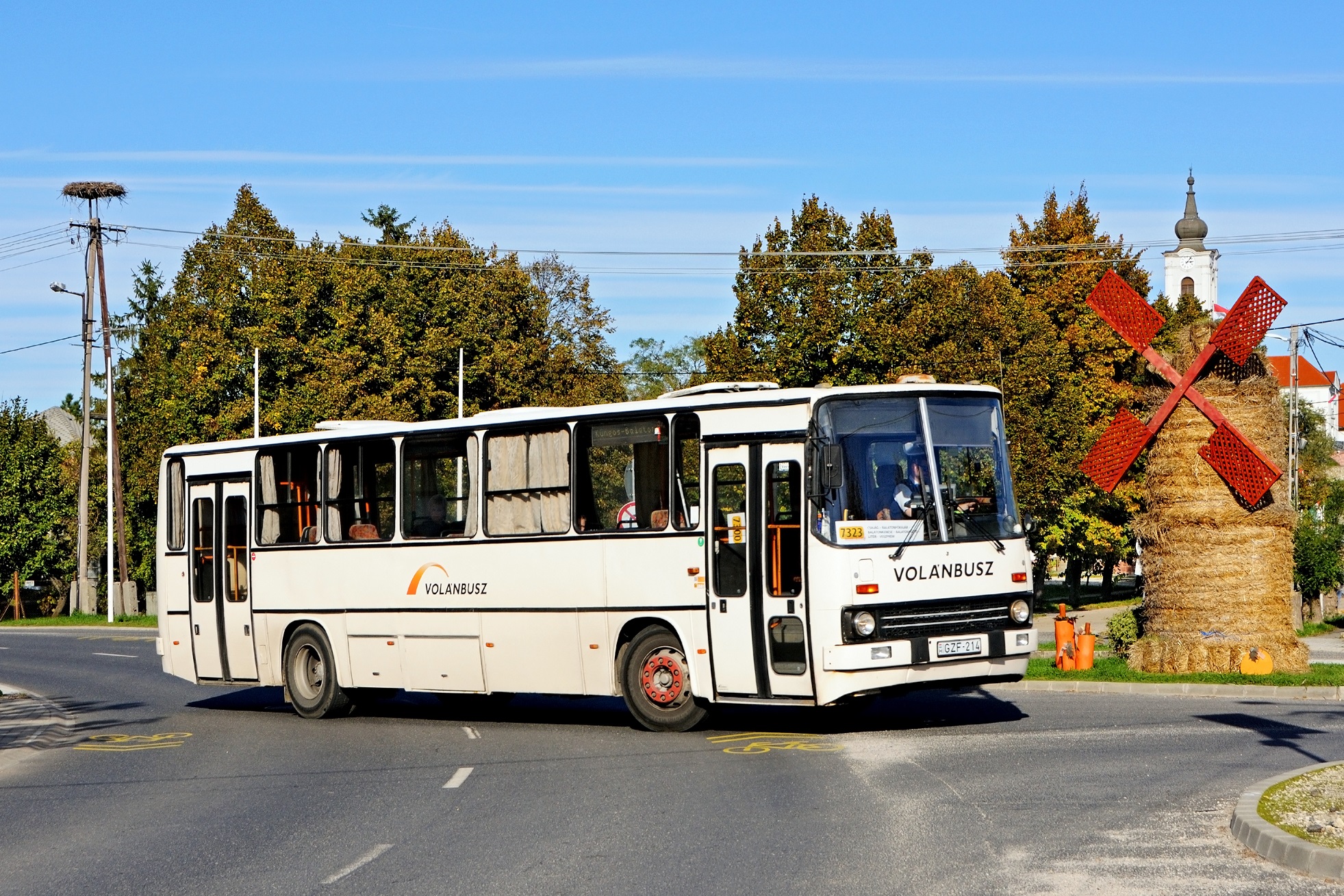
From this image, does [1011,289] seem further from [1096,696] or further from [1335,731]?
[1335,731]

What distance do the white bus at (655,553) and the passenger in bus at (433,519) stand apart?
3 cm

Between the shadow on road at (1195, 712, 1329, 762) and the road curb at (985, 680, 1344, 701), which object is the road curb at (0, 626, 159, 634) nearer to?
the road curb at (985, 680, 1344, 701)

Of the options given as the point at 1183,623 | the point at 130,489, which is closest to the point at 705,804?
the point at 1183,623

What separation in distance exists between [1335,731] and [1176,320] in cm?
5605

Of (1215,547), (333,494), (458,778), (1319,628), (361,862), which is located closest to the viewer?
(361,862)

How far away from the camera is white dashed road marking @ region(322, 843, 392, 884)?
29.9 ft

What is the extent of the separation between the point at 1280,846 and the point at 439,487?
11582mm

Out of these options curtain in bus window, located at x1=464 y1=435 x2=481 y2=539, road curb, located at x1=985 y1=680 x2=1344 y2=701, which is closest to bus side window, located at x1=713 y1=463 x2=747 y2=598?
curtain in bus window, located at x1=464 y1=435 x2=481 y2=539

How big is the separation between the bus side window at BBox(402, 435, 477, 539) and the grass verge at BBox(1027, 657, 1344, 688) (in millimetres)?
7875

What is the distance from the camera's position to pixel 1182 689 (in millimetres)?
20125

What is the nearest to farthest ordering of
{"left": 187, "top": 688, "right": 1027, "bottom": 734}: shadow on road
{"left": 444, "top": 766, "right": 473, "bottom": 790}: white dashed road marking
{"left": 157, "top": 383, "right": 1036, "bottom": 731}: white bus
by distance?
1. {"left": 444, "top": 766, "right": 473, "bottom": 790}: white dashed road marking
2. {"left": 157, "top": 383, "right": 1036, "bottom": 731}: white bus
3. {"left": 187, "top": 688, "right": 1027, "bottom": 734}: shadow on road

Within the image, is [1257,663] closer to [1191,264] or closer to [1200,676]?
[1200,676]

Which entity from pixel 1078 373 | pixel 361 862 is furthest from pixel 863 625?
pixel 1078 373

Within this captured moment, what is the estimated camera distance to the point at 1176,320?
224 feet
